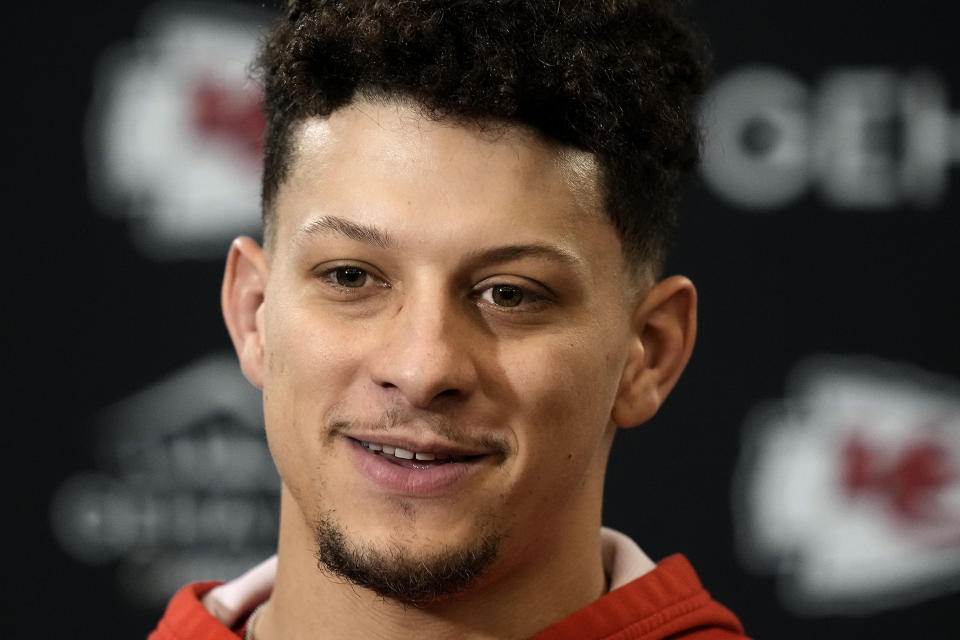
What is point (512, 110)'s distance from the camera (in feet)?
5.63

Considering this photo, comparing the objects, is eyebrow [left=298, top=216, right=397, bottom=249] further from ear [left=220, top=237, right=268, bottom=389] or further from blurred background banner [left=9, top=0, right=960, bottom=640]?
blurred background banner [left=9, top=0, right=960, bottom=640]

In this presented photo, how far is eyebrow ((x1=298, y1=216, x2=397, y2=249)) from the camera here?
1712 mm

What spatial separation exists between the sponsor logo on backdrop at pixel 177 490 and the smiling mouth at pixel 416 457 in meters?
1.25

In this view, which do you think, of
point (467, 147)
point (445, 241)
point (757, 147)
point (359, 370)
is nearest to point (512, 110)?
point (467, 147)

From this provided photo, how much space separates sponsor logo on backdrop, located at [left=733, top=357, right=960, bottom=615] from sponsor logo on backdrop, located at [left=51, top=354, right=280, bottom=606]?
3.21ft

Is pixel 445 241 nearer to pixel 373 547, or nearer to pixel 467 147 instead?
pixel 467 147

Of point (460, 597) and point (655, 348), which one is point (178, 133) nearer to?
point (655, 348)

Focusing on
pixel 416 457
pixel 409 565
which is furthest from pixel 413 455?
pixel 409 565

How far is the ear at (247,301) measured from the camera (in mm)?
1966

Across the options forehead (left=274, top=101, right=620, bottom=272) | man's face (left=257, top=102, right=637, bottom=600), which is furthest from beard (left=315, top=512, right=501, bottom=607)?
forehead (left=274, top=101, right=620, bottom=272)

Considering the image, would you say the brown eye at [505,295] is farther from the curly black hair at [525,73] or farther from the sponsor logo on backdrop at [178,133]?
the sponsor logo on backdrop at [178,133]

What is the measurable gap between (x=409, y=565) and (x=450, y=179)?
1.49 ft

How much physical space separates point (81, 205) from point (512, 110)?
1.48m

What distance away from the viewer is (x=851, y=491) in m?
2.89
